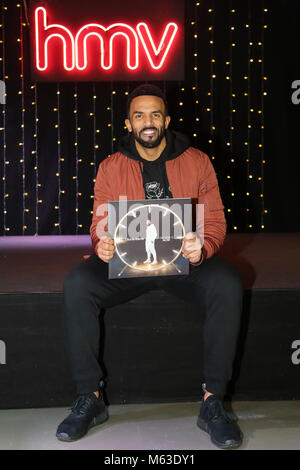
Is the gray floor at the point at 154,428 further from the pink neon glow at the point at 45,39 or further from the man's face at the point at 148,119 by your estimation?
the pink neon glow at the point at 45,39

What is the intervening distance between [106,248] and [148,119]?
19.1 inches

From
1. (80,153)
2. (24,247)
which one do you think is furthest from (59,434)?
(80,153)

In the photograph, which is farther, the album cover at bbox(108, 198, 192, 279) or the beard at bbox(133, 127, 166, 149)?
the beard at bbox(133, 127, 166, 149)

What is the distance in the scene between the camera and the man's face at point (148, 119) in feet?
6.82

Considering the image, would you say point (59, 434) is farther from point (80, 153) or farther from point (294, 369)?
point (80, 153)

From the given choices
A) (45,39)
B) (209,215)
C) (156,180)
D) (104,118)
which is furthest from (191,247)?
(45,39)

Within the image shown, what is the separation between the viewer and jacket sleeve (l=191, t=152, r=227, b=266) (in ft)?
6.54

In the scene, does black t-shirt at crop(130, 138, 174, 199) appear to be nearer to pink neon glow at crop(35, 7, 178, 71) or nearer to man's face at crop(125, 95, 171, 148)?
man's face at crop(125, 95, 171, 148)

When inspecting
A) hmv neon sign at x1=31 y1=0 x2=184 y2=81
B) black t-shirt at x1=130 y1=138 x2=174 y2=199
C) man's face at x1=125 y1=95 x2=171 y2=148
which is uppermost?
hmv neon sign at x1=31 y1=0 x2=184 y2=81

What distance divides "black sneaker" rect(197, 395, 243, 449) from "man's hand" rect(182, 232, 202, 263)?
16.3 inches

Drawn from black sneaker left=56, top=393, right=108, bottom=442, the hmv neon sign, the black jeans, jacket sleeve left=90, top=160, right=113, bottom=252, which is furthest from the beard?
the hmv neon sign

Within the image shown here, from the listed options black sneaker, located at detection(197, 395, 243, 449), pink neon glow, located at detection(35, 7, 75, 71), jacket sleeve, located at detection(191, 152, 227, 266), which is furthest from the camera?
pink neon glow, located at detection(35, 7, 75, 71)

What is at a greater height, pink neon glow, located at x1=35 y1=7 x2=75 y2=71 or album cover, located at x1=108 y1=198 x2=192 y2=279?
pink neon glow, located at x1=35 y1=7 x2=75 y2=71

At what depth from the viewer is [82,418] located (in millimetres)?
1805
